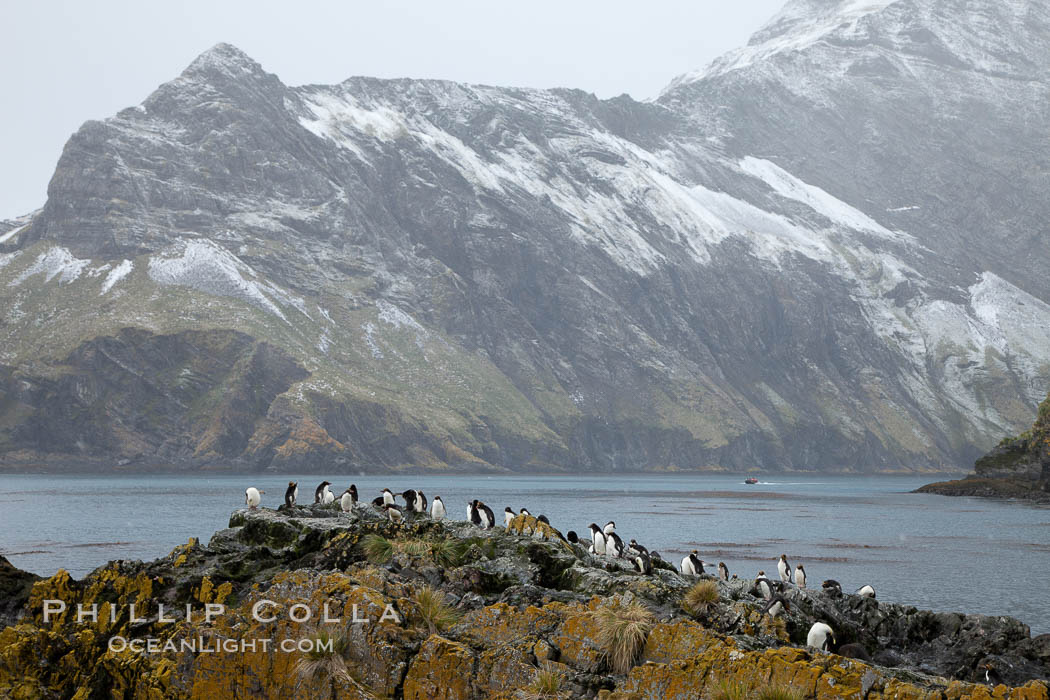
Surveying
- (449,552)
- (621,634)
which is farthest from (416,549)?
(621,634)

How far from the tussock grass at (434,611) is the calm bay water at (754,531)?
3521 cm

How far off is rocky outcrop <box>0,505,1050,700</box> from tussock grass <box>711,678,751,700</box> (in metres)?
0.14

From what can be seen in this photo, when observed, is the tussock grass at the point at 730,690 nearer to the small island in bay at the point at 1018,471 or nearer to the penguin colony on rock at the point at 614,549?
the penguin colony on rock at the point at 614,549

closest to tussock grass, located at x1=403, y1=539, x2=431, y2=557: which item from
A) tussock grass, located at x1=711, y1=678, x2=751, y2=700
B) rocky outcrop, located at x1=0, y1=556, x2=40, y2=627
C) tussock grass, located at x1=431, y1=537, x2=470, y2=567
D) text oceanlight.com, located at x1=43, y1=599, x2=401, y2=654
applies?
tussock grass, located at x1=431, y1=537, x2=470, y2=567

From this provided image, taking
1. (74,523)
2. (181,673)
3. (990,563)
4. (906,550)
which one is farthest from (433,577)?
(74,523)

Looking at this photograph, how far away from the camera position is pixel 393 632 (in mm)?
19391

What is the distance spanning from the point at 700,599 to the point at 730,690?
708 centimetres

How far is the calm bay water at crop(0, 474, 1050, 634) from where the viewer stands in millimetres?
60000

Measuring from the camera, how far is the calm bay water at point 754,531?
60.0 meters

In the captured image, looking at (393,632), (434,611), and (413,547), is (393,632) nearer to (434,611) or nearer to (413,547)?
(434,611)

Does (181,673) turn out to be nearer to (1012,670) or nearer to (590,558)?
(590,558)

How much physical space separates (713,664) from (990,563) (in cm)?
6196

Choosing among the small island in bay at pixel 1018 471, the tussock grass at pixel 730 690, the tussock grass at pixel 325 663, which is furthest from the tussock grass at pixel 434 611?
the small island in bay at pixel 1018 471

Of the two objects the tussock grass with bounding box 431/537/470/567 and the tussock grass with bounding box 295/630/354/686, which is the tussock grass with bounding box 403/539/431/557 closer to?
the tussock grass with bounding box 431/537/470/567
